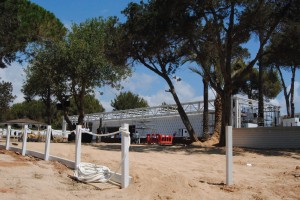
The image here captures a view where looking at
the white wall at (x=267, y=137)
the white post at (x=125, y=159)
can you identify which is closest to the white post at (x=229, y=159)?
the white post at (x=125, y=159)

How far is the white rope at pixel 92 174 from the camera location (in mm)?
7773

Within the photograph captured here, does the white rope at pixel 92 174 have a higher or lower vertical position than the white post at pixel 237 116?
lower

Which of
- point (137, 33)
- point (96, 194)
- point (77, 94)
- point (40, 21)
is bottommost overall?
point (96, 194)

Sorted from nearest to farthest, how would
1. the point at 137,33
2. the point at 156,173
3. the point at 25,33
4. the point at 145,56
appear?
the point at 156,173
the point at 137,33
the point at 145,56
the point at 25,33

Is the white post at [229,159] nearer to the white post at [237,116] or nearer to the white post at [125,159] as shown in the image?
the white post at [125,159]

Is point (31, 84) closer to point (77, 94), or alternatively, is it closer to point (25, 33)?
point (77, 94)

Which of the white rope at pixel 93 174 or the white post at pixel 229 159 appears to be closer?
the white post at pixel 229 159

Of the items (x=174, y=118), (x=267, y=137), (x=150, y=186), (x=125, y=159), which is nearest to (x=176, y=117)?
(x=174, y=118)

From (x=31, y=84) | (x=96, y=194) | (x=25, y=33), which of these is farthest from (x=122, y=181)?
(x=31, y=84)

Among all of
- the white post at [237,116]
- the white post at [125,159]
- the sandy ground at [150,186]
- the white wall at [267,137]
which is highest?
the white post at [237,116]

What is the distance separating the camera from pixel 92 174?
→ 25.6 feet

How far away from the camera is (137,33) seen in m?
19.1

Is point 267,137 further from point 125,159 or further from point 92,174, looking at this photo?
point 125,159

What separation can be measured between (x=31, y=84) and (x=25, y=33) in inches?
290
